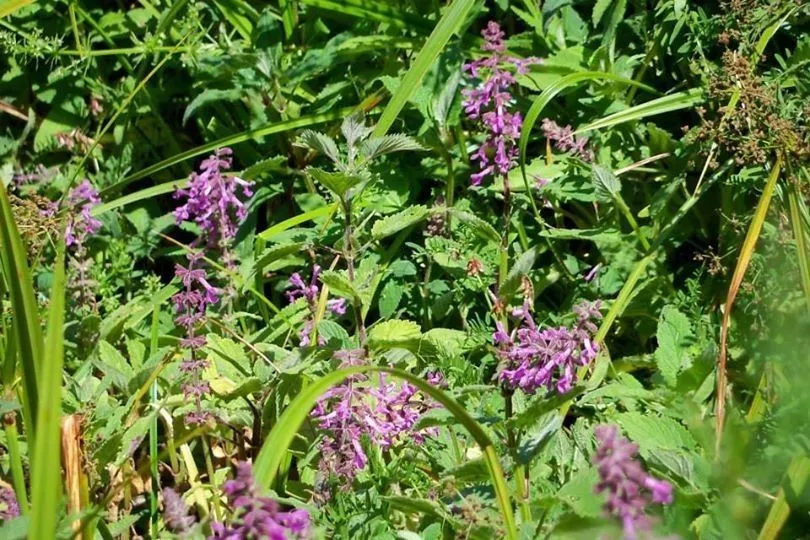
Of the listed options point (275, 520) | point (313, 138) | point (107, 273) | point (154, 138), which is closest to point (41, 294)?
point (107, 273)

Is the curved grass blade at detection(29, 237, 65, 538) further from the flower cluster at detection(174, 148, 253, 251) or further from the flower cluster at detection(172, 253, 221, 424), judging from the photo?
the flower cluster at detection(174, 148, 253, 251)

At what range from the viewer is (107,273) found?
316 centimetres

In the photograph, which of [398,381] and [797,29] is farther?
[797,29]

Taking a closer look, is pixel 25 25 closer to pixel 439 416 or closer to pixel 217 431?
pixel 217 431

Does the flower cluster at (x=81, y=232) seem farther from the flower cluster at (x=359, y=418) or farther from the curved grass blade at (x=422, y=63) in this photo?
the flower cluster at (x=359, y=418)

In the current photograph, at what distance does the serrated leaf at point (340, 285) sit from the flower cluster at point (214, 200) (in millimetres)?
701

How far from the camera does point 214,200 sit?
279 centimetres

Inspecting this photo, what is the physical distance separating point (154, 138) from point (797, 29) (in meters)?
1.91

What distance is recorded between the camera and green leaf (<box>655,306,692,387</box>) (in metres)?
2.26

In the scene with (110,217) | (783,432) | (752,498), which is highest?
(110,217)

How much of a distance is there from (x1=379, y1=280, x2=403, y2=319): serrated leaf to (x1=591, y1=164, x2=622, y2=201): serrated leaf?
55 centimetres

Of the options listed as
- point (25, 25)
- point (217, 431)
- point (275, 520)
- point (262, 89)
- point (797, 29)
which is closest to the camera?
point (275, 520)

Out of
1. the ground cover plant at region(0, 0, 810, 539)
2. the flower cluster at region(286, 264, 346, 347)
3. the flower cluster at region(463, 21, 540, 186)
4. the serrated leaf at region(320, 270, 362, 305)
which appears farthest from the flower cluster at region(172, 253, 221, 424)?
the flower cluster at region(463, 21, 540, 186)

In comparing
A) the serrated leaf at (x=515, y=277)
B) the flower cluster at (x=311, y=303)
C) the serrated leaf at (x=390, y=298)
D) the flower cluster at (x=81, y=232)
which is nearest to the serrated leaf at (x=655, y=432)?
the serrated leaf at (x=515, y=277)
